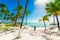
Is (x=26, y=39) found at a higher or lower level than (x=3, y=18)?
lower

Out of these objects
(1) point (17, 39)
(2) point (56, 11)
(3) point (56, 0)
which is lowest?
(1) point (17, 39)

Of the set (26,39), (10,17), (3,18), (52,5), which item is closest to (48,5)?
(52,5)

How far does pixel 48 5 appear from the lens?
33.5 m

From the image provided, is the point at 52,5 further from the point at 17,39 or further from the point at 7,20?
the point at 7,20

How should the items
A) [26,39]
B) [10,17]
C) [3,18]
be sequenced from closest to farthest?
[26,39]
[10,17]
[3,18]

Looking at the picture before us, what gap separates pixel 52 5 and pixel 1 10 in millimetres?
44428

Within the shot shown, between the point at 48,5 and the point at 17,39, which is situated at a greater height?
the point at 48,5

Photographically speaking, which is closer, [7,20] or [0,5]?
[0,5]

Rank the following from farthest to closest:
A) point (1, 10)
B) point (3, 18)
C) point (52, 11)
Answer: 1. point (3, 18)
2. point (1, 10)
3. point (52, 11)

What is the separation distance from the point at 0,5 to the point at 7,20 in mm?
22663

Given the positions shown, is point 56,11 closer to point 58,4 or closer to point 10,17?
point 58,4

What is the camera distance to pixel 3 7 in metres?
69.4

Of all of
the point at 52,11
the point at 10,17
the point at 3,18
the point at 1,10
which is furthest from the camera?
the point at 3,18

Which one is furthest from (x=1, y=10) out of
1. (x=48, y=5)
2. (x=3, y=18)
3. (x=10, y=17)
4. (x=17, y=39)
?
(x=17, y=39)
